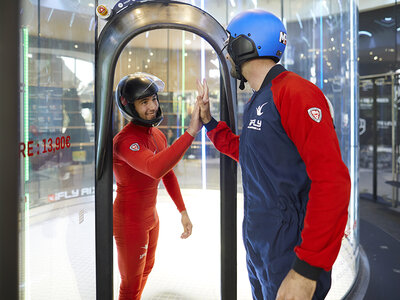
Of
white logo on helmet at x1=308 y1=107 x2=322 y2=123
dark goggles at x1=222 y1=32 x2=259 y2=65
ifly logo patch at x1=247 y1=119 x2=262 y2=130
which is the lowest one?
ifly logo patch at x1=247 y1=119 x2=262 y2=130

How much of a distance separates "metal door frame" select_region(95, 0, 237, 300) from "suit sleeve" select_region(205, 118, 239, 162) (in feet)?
0.29

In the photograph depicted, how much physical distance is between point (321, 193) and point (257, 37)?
618 millimetres

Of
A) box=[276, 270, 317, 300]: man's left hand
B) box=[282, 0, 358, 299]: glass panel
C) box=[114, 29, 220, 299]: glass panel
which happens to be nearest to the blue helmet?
box=[276, 270, 317, 300]: man's left hand

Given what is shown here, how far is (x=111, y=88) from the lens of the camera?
146cm

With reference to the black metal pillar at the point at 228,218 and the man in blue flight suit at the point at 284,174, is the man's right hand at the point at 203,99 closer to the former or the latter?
the black metal pillar at the point at 228,218

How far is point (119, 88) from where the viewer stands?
169cm

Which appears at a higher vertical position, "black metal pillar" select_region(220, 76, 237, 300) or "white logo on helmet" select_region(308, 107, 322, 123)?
"white logo on helmet" select_region(308, 107, 322, 123)

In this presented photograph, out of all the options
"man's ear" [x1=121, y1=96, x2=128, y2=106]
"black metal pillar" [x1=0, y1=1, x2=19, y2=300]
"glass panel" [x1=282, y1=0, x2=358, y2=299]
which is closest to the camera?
"black metal pillar" [x1=0, y1=1, x2=19, y2=300]

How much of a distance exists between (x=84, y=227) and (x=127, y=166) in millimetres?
351

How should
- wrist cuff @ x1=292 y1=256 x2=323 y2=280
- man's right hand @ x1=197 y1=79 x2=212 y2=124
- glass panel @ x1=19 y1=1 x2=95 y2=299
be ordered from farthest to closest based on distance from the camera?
man's right hand @ x1=197 y1=79 x2=212 y2=124 < glass panel @ x1=19 y1=1 x2=95 y2=299 < wrist cuff @ x1=292 y1=256 x2=323 y2=280

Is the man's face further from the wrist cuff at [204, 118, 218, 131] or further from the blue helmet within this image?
the blue helmet

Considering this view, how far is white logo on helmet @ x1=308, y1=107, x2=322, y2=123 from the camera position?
991 millimetres

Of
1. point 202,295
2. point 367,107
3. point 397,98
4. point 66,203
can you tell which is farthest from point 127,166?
point 367,107

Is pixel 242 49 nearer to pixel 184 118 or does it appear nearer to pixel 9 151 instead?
pixel 9 151
